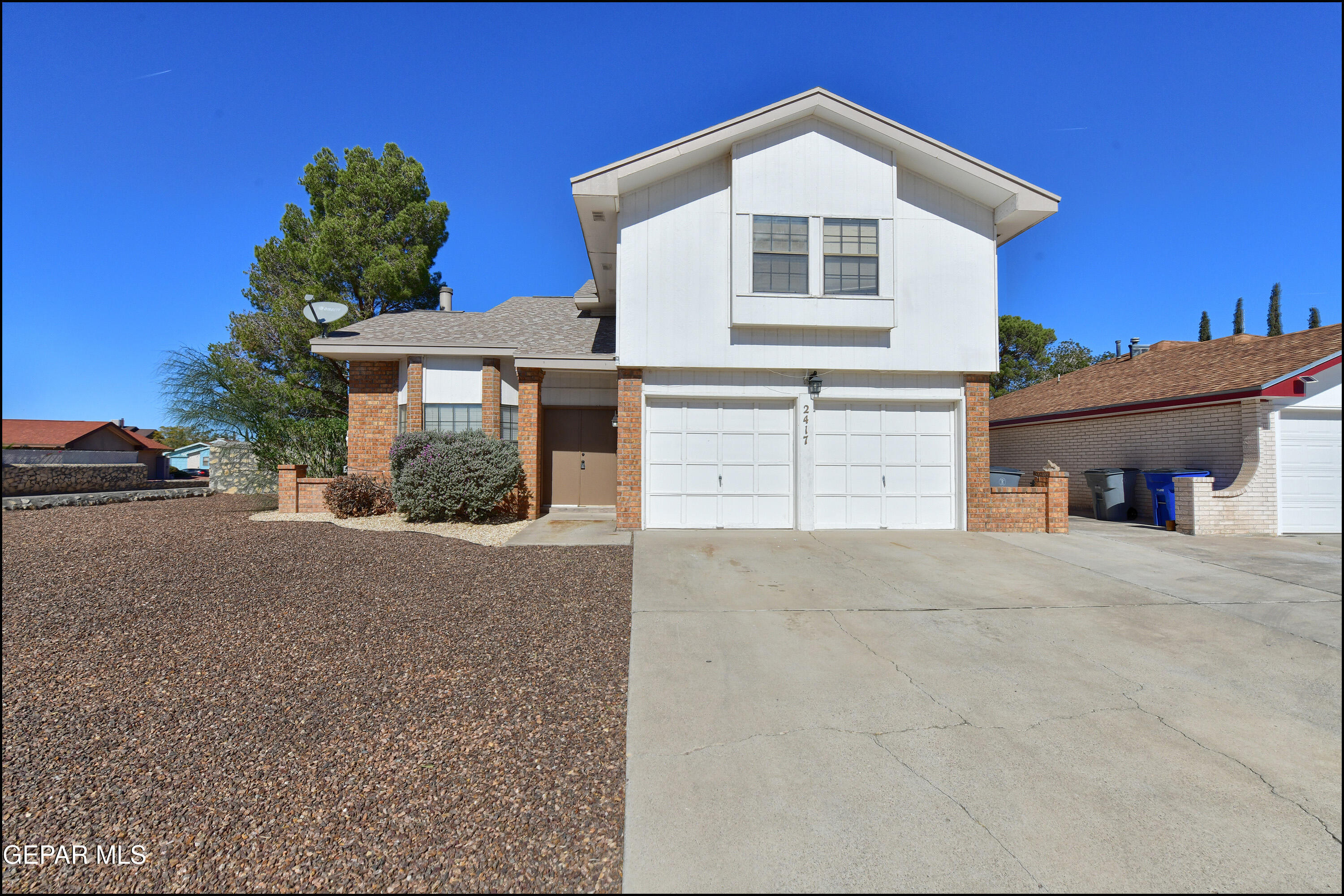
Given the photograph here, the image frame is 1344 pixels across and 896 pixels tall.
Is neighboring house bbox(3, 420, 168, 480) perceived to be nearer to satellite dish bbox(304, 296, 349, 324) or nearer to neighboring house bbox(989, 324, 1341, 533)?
neighboring house bbox(989, 324, 1341, 533)

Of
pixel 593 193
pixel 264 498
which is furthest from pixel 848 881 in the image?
pixel 264 498

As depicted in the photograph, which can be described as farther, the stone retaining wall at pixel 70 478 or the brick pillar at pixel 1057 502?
the brick pillar at pixel 1057 502

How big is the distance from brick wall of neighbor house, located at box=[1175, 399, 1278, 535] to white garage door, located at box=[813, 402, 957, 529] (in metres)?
3.32

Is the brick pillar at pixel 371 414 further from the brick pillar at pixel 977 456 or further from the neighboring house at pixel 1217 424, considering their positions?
the neighboring house at pixel 1217 424

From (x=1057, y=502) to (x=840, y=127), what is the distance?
23.2ft

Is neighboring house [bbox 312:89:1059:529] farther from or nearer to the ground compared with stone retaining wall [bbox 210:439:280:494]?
Answer: farther from the ground

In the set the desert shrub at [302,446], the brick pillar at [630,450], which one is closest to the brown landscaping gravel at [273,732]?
Result: the brick pillar at [630,450]

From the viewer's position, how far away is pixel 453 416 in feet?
42.4

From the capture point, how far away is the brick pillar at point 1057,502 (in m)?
9.94

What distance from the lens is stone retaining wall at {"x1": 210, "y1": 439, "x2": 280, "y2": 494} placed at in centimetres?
1376

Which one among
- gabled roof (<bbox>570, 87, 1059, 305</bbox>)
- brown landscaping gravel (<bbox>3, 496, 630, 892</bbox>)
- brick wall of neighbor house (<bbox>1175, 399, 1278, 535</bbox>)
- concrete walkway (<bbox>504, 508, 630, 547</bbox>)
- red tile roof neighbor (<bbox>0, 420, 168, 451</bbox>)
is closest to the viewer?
red tile roof neighbor (<bbox>0, 420, 168, 451</bbox>)

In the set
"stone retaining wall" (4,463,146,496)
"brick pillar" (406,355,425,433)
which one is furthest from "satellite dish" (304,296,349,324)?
"stone retaining wall" (4,463,146,496)

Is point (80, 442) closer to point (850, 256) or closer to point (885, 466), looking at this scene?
point (850, 256)

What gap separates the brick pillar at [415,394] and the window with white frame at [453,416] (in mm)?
127
